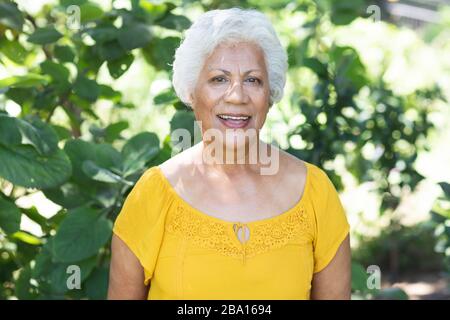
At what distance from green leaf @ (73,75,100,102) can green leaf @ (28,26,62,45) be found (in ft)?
0.53

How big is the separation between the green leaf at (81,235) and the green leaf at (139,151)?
6.2 inches

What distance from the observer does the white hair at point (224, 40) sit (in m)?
1.70

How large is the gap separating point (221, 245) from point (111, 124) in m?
0.95

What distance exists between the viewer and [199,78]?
1.74 m

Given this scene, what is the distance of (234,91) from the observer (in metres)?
1.67

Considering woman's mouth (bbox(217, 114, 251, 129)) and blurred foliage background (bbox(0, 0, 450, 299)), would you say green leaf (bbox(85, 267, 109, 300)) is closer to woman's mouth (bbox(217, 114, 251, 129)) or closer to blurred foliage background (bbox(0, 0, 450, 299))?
blurred foliage background (bbox(0, 0, 450, 299))

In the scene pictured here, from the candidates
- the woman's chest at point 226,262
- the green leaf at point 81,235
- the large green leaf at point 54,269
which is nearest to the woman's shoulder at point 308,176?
the woman's chest at point 226,262

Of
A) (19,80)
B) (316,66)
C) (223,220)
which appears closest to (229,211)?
(223,220)

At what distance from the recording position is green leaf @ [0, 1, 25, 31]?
2309mm

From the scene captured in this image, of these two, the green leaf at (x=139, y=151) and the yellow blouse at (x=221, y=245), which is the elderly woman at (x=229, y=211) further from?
the green leaf at (x=139, y=151)

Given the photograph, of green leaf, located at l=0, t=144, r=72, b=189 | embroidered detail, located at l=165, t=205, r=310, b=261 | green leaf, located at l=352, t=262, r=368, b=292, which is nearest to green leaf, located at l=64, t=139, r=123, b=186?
green leaf, located at l=0, t=144, r=72, b=189

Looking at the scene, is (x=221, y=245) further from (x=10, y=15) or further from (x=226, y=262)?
(x=10, y=15)

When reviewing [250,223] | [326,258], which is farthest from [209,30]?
[326,258]
